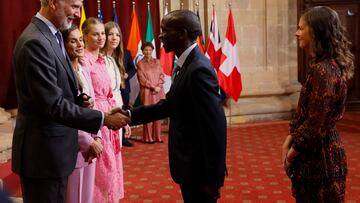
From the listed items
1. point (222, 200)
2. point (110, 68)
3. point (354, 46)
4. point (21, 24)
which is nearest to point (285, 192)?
point (222, 200)

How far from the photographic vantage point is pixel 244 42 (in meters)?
8.23

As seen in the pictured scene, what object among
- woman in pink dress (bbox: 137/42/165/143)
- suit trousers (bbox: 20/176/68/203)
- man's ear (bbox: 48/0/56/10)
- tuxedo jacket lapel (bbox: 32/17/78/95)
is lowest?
woman in pink dress (bbox: 137/42/165/143)

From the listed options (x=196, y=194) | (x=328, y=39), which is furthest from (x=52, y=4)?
(x=328, y=39)

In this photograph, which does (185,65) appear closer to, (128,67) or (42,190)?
(42,190)

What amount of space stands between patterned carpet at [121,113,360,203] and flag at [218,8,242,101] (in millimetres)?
624

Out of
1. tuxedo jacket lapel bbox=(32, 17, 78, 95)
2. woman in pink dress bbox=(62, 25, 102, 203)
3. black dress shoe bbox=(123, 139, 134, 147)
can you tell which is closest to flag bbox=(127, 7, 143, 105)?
black dress shoe bbox=(123, 139, 134, 147)

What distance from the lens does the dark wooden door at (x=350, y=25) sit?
353 inches

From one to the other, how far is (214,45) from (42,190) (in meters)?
5.74

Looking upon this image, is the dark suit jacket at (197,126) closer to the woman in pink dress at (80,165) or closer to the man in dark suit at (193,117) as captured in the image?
the man in dark suit at (193,117)

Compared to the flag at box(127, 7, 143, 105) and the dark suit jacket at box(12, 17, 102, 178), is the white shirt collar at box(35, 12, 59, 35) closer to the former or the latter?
the dark suit jacket at box(12, 17, 102, 178)

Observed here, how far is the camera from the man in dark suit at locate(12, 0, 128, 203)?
201 centimetres

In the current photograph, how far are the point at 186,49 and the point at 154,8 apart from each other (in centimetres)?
584

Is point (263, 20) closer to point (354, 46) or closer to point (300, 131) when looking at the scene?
point (354, 46)

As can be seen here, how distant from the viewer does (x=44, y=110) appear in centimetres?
202
